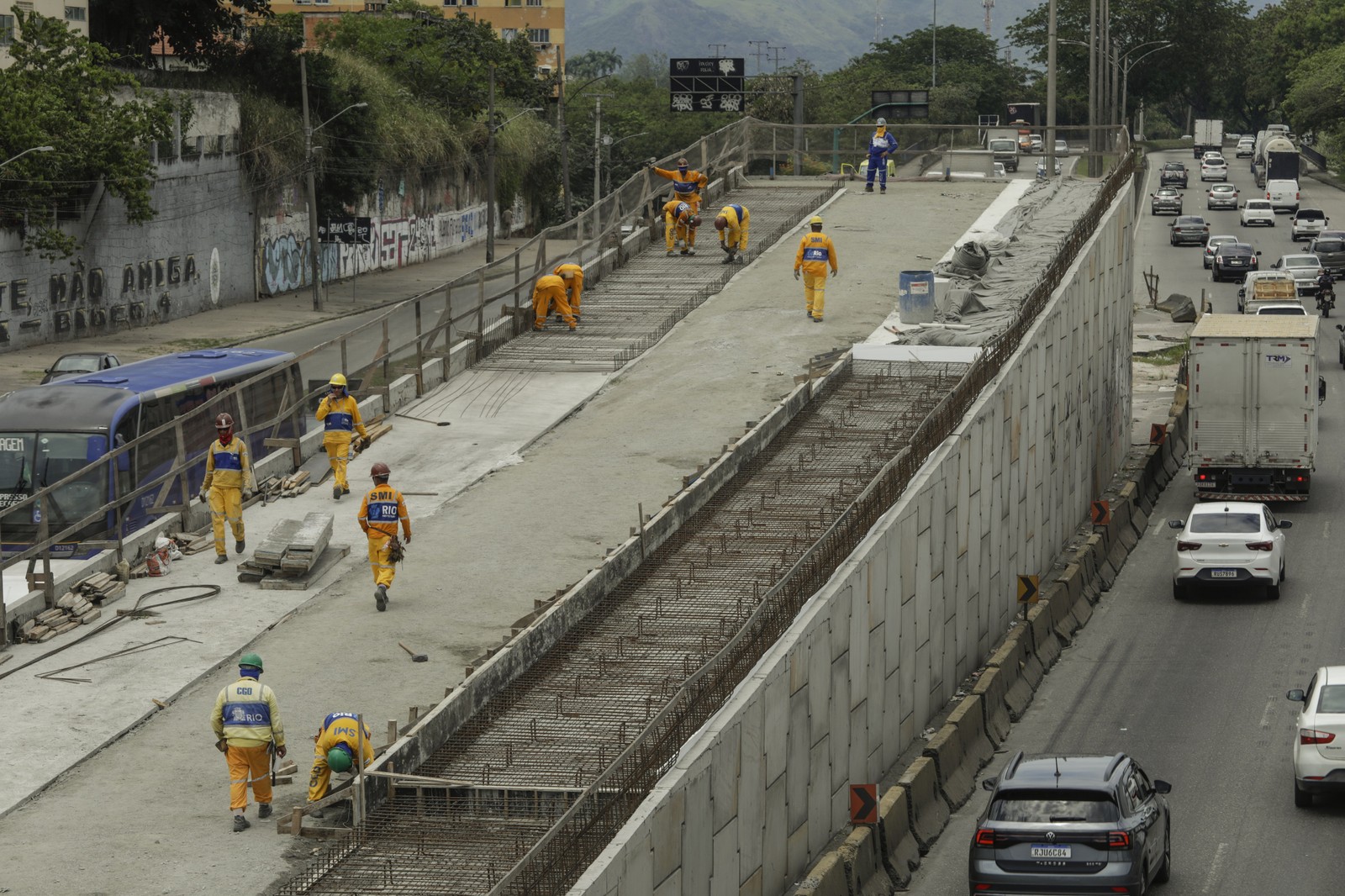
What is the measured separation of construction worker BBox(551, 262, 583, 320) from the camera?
1389 inches

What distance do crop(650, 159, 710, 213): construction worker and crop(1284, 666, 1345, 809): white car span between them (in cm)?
2242

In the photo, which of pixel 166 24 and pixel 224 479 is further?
pixel 166 24

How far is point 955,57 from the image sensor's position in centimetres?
18412

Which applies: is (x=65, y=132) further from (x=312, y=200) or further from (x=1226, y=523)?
(x=1226, y=523)

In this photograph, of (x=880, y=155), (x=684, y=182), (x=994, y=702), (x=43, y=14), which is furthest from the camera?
(x=43, y=14)

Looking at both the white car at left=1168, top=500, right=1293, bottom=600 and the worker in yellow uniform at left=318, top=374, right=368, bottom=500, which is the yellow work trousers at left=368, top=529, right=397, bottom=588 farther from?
the white car at left=1168, top=500, right=1293, bottom=600

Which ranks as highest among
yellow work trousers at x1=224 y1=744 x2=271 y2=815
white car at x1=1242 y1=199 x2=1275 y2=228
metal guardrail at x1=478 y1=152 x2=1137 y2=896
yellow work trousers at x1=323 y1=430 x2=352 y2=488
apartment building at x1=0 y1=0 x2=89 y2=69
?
apartment building at x1=0 y1=0 x2=89 y2=69

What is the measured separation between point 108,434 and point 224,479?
5.17m

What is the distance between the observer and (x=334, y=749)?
51.6ft

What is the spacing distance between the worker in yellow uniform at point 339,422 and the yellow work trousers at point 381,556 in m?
4.18

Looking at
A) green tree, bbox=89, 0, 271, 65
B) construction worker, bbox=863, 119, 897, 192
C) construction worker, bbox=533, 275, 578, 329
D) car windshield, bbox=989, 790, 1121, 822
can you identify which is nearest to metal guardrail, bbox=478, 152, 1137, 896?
car windshield, bbox=989, 790, 1121, 822

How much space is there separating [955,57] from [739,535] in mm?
167457

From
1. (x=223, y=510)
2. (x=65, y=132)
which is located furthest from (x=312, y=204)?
(x=223, y=510)

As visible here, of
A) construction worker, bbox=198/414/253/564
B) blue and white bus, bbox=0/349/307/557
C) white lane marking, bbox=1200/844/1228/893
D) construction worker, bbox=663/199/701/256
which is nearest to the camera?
white lane marking, bbox=1200/844/1228/893
